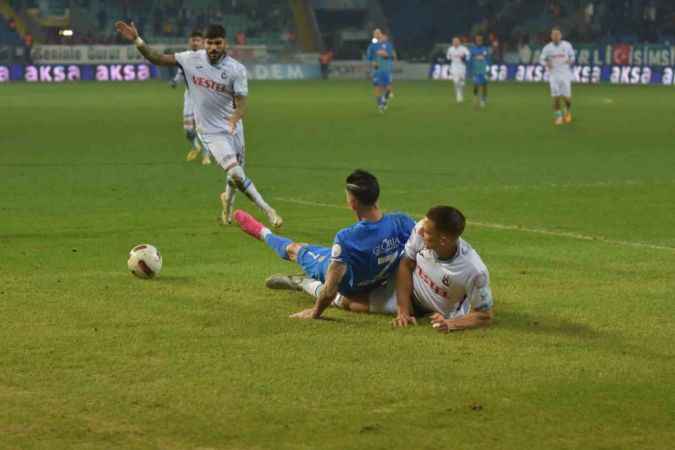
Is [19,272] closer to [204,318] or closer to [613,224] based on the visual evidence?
[204,318]

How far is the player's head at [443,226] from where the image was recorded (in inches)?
380

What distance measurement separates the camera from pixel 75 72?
72438mm

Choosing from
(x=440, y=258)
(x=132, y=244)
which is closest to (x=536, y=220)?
(x=132, y=244)

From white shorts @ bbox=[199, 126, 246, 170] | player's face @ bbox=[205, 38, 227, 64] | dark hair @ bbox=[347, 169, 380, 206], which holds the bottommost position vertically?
white shorts @ bbox=[199, 126, 246, 170]

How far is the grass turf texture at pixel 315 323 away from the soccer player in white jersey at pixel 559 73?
1092 cm

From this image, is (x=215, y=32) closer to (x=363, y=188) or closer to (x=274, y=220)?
(x=274, y=220)

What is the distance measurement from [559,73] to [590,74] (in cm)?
2976

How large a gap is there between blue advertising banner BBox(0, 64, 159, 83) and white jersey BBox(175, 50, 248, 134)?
54760mm

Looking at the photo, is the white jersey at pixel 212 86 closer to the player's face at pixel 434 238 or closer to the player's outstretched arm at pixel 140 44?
the player's outstretched arm at pixel 140 44

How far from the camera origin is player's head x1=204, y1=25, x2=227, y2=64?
54.0ft

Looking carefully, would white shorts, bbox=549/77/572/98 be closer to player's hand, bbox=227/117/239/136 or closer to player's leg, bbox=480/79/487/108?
player's leg, bbox=480/79/487/108

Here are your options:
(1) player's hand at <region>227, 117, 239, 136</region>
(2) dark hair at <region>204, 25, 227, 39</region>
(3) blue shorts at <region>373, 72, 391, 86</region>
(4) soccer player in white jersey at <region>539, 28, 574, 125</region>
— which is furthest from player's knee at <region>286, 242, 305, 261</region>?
(3) blue shorts at <region>373, 72, 391, 86</region>

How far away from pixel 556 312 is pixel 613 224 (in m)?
5.92

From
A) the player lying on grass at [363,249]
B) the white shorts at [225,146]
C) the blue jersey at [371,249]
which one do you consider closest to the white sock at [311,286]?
the player lying on grass at [363,249]
